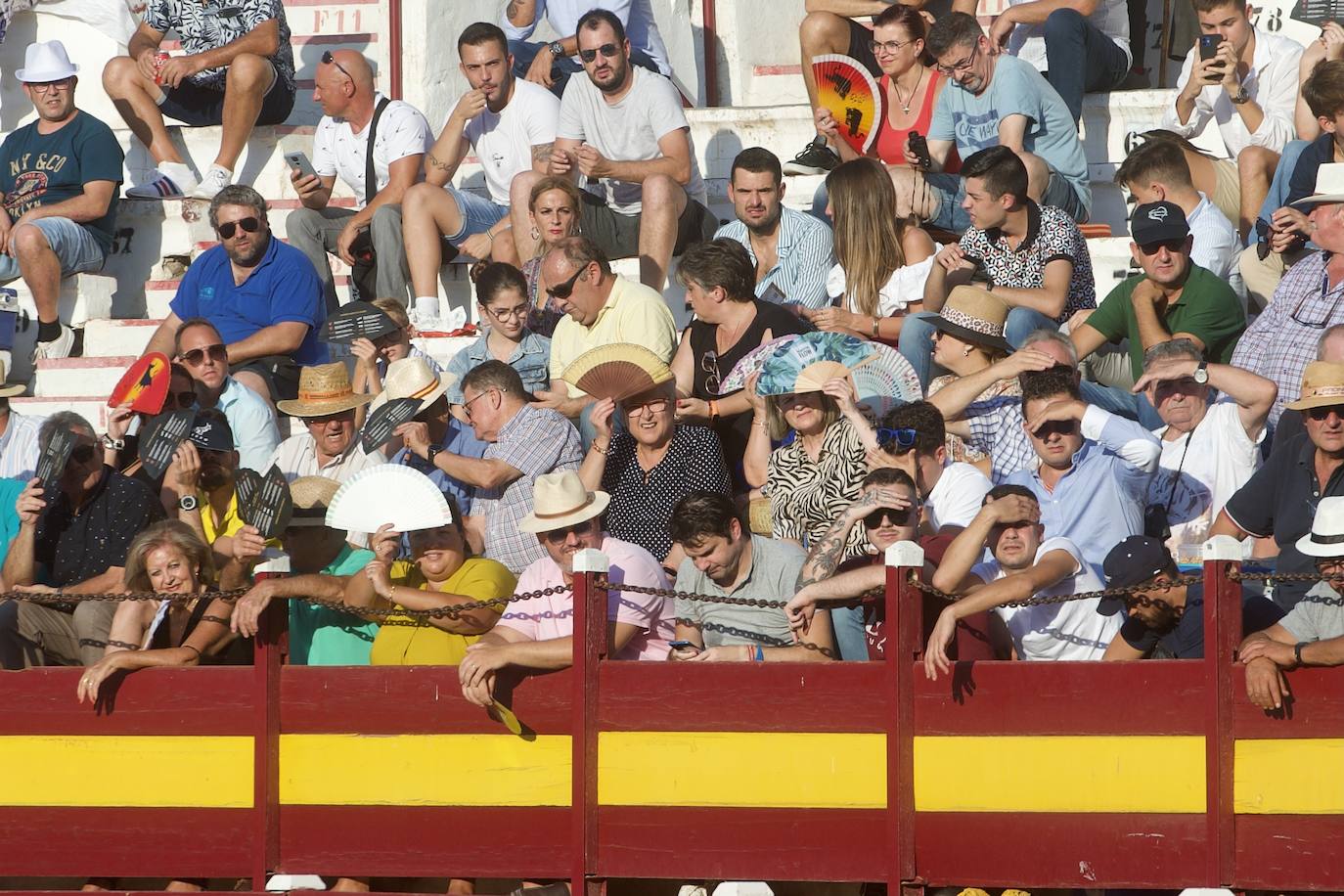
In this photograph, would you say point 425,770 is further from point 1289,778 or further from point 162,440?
point 1289,778

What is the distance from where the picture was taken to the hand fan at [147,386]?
885 centimetres

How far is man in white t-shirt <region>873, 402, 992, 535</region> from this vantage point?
24.6 feet

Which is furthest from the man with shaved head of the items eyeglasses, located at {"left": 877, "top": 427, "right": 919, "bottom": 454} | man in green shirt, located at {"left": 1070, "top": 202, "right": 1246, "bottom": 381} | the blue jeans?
eyeglasses, located at {"left": 877, "top": 427, "right": 919, "bottom": 454}

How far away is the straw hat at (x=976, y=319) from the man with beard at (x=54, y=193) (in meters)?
4.40

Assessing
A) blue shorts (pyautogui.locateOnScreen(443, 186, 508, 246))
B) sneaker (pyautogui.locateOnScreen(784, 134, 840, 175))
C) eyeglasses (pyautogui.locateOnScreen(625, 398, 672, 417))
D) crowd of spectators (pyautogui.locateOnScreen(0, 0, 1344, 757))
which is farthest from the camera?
sneaker (pyautogui.locateOnScreen(784, 134, 840, 175))

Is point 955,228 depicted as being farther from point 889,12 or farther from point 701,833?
point 701,833

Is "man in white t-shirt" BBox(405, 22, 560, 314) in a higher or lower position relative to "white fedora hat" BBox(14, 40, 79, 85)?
lower

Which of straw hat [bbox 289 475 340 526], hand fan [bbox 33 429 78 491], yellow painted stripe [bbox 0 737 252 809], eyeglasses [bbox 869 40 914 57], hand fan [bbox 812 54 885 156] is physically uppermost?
eyeglasses [bbox 869 40 914 57]

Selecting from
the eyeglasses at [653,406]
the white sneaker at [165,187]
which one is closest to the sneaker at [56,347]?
the white sneaker at [165,187]

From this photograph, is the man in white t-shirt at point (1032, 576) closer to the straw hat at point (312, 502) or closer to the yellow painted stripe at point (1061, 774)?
the yellow painted stripe at point (1061, 774)

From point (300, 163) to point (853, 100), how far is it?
2737 millimetres

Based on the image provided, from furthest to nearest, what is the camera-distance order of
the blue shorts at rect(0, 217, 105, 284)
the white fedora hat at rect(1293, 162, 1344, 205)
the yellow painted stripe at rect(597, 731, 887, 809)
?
the blue shorts at rect(0, 217, 105, 284) → the white fedora hat at rect(1293, 162, 1344, 205) → the yellow painted stripe at rect(597, 731, 887, 809)

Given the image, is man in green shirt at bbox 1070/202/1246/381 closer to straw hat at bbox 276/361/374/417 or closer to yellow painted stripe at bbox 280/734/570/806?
straw hat at bbox 276/361/374/417

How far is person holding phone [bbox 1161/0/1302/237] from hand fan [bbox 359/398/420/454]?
12.4 ft
